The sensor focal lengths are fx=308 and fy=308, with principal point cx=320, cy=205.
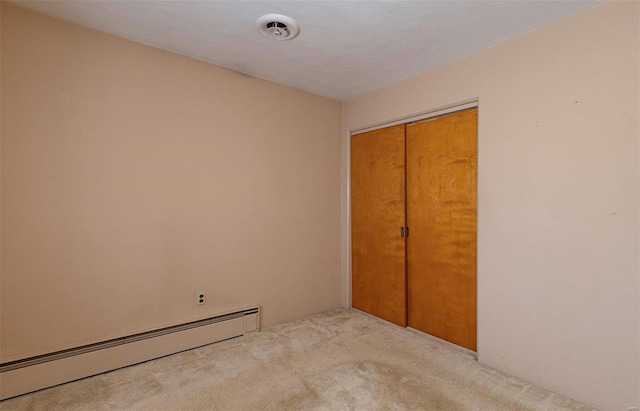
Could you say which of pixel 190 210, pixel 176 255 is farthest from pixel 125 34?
pixel 176 255

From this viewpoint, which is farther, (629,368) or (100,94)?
(100,94)

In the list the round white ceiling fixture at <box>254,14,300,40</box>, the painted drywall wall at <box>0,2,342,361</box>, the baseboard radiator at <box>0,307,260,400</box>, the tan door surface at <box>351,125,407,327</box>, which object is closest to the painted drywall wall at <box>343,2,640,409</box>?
the tan door surface at <box>351,125,407,327</box>

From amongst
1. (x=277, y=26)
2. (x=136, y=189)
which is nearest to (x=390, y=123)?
(x=277, y=26)

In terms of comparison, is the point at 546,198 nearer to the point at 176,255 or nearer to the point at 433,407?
the point at 433,407

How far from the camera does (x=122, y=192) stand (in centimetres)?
220

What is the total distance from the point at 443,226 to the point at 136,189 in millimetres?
2444

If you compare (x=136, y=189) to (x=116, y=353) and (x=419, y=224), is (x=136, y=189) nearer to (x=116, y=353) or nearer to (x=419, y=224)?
(x=116, y=353)

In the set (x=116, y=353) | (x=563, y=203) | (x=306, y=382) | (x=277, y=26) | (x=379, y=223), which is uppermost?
(x=277, y=26)

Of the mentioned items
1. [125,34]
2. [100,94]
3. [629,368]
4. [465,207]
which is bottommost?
[629,368]

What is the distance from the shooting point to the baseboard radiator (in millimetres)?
1862

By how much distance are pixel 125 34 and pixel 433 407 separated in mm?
3116

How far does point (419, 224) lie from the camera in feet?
9.27

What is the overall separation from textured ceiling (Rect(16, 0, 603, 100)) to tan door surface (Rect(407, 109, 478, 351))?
1.96 ft

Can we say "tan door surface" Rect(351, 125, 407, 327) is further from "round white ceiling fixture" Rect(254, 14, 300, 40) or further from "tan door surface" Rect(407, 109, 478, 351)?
"round white ceiling fixture" Rect(254, 14, 300, 40)
